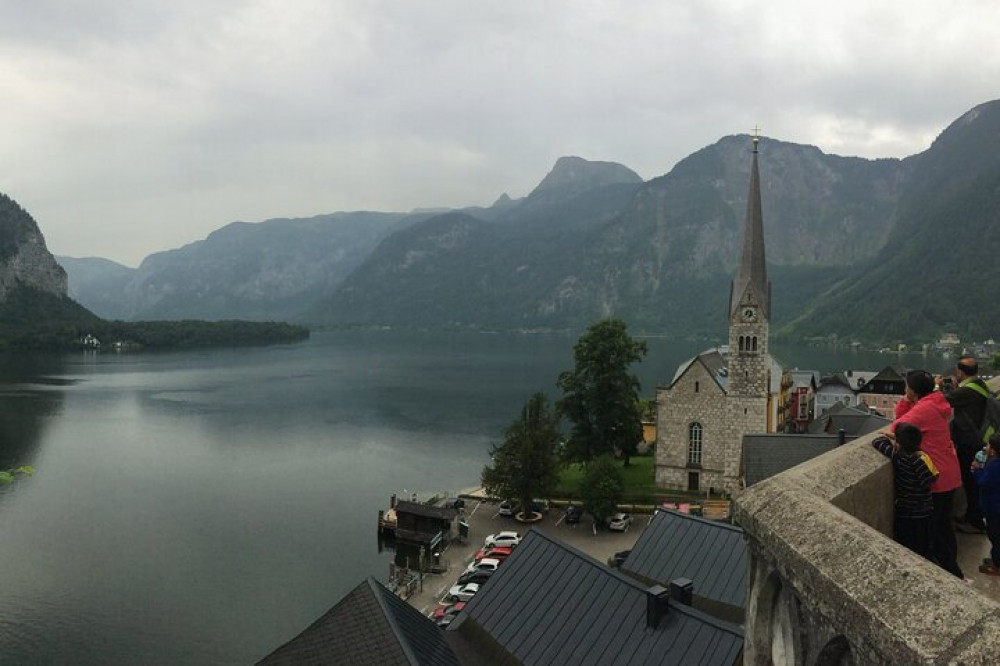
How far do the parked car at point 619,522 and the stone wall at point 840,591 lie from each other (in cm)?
3218

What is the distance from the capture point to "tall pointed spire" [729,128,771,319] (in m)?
39.8

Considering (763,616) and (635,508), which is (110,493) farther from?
(763,616)

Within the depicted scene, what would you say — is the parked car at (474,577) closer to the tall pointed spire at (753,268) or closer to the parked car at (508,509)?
the parked car at (508,509)

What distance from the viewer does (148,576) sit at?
3609cm

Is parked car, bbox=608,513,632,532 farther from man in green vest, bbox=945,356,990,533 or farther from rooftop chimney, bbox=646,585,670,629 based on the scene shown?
man in green vest, bbox=945,356,990,533

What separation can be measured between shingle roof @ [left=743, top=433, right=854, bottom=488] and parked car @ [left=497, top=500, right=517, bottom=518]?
12952 millimetres

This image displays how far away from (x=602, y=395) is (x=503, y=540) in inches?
591

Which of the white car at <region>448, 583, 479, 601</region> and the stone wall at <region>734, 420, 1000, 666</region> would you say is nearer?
the stone wall at <region>734, 420, 1000, 666</region>

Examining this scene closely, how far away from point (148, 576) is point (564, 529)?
68.1 ft

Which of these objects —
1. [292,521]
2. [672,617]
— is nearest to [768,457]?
[672,617]

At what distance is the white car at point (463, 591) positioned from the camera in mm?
27717

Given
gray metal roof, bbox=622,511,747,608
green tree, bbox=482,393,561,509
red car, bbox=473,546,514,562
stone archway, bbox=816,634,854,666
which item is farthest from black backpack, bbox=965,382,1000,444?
green tree, bbox=482,393,561,509

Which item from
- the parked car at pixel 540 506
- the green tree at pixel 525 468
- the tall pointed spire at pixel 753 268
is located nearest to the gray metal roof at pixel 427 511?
the green tree at pixel 525 468

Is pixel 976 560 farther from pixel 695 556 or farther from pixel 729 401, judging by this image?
pixel 729 401
